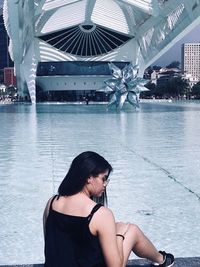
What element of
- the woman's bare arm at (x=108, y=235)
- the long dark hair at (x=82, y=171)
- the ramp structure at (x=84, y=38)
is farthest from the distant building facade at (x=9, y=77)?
the woman's bare arm at (x=108, y=235)

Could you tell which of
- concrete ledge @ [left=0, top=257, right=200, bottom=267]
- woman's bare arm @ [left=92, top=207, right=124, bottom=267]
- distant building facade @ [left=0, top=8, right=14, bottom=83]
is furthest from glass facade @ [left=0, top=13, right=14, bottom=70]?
woman's bare arm @ [left=92, top=207, right=124, bottom=267]

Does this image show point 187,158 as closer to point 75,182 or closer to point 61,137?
point 61,137

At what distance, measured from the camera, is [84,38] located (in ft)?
207

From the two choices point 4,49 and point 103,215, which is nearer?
point 103,215

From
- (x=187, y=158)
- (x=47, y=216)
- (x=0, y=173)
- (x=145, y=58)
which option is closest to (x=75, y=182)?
(x=47, y=216)

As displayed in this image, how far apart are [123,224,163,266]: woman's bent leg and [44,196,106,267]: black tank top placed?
32 cm

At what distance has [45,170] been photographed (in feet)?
27.3

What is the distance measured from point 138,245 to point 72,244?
1.95 feet

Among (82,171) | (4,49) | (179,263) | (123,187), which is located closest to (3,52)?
(4,49)

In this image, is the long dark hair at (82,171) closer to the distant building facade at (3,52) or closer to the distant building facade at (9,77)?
the distant building facade at (9,77)

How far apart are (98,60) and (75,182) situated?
62.0 m

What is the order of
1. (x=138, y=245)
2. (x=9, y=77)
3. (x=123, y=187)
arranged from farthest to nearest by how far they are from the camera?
(x=9, y=77), (x=123, y=187), (x=138, y=245)

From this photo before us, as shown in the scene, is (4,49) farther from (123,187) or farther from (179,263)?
(179,263)

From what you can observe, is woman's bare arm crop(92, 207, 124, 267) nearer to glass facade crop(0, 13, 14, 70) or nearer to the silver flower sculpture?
the silver flower sculpture
